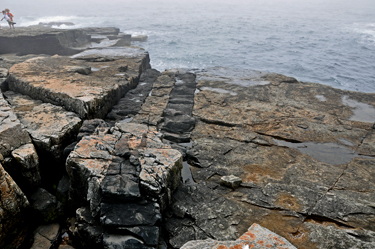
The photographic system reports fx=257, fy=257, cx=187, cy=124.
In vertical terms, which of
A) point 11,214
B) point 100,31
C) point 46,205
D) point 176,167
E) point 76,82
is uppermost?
point 100,31

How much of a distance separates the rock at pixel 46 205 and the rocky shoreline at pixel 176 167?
0.04ft

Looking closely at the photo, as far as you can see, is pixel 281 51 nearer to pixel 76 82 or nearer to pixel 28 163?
pixel 76 82

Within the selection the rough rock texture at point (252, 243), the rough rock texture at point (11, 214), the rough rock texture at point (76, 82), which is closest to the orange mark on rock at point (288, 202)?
the rough rock texture at point (252, 243)

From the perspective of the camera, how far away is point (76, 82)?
16.3 ft

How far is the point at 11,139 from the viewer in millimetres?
3174

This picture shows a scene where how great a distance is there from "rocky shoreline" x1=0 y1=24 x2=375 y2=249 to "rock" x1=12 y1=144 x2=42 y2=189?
1 cm

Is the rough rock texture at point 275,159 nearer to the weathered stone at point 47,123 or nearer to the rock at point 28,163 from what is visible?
the weathered stone at point 47,123

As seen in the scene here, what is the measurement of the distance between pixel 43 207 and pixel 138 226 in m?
1.42

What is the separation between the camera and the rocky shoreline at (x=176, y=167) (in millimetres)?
2508

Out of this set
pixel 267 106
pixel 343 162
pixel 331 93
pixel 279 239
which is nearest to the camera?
pixel 279 239

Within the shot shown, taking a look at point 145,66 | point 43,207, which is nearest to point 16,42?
point 145,66

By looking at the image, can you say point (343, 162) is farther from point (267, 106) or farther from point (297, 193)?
point (267, 106)

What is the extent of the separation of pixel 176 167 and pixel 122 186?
71 cm


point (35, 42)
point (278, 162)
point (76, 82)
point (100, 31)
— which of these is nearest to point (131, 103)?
point (76, 82)
